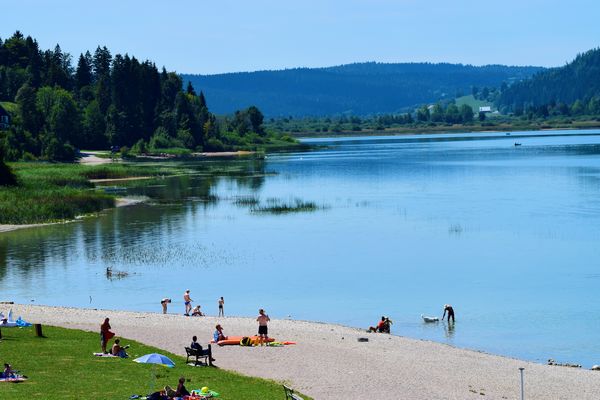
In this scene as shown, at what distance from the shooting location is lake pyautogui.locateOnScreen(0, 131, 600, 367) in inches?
1927

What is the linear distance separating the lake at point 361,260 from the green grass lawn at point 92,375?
46.1 feet

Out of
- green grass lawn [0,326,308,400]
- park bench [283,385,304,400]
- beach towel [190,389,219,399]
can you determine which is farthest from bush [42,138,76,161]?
park bench [283,385,304,400]

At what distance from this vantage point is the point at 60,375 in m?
30.7

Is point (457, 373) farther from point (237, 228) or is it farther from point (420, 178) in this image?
point (420, 178)

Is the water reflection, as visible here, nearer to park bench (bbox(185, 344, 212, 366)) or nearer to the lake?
the lake

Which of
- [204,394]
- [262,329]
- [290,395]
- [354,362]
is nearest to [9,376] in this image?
[204,394]

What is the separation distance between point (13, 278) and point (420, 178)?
302ft

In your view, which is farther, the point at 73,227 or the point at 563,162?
the point at 563,162

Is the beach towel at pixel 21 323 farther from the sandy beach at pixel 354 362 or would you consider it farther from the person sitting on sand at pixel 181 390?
the person sitting on sand at pixel 181 390

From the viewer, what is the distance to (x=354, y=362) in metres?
36.7

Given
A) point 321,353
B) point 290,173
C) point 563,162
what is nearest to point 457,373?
point 321,353

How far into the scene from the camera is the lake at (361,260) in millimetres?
48938

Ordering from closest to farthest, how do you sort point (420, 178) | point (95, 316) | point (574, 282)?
1. point (95, 316)
2. point (574, 282)
3. point (420, 178)

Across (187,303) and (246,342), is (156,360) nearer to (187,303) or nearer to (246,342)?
(246,342)
